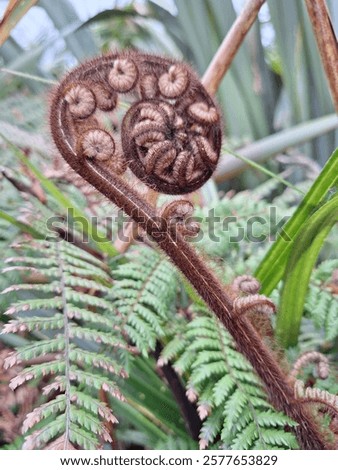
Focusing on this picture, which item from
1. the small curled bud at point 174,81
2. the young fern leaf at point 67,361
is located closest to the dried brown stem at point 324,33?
the small curled bud at point 174,81

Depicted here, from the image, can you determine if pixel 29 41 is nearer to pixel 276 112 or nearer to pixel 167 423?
pixel 276 112

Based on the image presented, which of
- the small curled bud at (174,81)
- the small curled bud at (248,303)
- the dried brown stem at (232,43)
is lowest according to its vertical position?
the small curled bud at (248,303)

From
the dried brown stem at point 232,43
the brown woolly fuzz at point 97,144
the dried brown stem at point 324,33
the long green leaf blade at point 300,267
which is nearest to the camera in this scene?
the brown woolly fuzz at point 97,144

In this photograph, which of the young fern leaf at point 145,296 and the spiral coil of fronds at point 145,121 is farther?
the young fern leaf at point 145,296

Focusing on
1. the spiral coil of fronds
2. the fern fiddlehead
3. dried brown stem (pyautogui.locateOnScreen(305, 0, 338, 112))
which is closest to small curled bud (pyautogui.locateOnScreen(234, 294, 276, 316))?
the fern fiddlehead

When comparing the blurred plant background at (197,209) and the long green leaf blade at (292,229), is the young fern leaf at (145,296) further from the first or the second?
the long green leaf blade at (292,229)

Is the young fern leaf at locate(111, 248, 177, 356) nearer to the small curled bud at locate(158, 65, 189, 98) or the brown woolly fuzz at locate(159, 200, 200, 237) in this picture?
the brown woolly fuzz at locate(159, 200, 200, 237)

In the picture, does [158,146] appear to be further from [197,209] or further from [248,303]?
[197,209]

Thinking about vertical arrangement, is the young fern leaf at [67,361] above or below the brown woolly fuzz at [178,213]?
below
